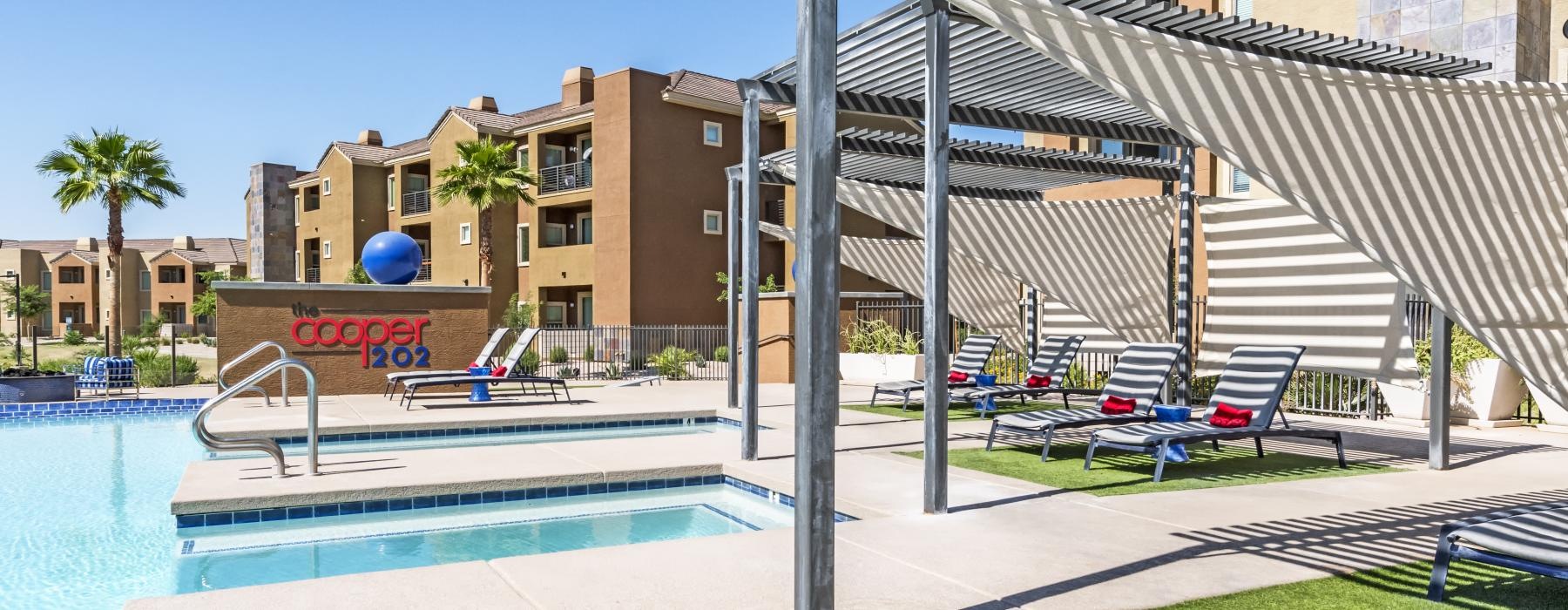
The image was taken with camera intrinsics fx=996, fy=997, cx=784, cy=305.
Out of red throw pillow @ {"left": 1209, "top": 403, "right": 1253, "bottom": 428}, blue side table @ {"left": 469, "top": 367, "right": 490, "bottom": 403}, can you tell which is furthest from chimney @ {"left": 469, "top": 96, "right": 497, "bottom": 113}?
red throw pillow @ {"left": 1209, "top": 403, "right": 1253, "bottom": 428}

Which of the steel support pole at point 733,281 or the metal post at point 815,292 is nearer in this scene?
the metal post at point 815,292

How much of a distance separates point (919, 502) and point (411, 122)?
42.3 metres

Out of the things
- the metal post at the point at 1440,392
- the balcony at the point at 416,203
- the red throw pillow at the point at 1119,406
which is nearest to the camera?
the metal post at the point at 1440,392

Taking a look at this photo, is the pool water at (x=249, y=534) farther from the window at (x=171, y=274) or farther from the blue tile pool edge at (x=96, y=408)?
the window at (x=171, y=274)

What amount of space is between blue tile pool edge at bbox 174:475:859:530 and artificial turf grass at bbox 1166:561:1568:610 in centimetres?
257

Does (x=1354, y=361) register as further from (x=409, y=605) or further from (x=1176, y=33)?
(x=409, y=605)

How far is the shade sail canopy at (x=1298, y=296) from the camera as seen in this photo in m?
10.2

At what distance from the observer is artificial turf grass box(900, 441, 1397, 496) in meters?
7.40

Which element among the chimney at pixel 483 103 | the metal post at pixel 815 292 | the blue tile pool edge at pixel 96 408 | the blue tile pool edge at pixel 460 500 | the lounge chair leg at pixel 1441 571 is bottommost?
the blue tile pool edge at pixel 96 408

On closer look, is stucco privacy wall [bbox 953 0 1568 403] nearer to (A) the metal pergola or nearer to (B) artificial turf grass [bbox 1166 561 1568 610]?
(A) the metal pergola

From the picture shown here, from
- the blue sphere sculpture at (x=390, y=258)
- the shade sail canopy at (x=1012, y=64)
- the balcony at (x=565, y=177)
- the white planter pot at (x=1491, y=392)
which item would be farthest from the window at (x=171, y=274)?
the white planter pot at (x=1491, y=392)

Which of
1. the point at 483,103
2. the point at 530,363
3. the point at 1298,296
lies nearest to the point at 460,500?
the point at 1298,296

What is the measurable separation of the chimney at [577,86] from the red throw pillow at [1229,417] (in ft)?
95.2

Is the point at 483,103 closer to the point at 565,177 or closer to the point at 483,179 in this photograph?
the point at 565,177
